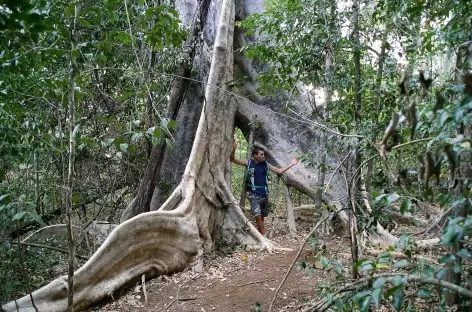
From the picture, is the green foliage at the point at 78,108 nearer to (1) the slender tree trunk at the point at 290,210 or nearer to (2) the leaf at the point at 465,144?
(2) the leaf at the point at 465,144

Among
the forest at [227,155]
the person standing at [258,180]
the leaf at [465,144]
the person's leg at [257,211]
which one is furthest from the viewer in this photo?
the person standing at [258,180]

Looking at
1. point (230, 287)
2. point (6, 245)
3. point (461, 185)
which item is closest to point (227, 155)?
point (230, 287)

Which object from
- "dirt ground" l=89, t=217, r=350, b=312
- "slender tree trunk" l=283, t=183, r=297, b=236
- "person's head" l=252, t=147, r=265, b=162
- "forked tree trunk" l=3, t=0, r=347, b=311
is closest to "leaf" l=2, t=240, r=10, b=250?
"forked tree trunk" l=3, t=0, r=347, b=311

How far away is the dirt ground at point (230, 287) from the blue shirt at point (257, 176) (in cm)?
128

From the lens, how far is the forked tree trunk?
13.2 ft

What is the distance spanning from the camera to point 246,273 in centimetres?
476

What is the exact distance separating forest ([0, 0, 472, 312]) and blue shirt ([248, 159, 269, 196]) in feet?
0.10

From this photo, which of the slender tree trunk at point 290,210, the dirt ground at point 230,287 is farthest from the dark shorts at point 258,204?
the dirt ground at point 230,287

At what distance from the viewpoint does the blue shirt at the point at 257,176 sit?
6.49 m

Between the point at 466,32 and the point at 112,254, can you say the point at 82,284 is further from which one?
the point at 466,32

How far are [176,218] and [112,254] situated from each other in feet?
3.23

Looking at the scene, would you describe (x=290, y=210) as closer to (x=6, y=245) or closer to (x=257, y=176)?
(x=257, y=176)

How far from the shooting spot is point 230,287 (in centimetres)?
439

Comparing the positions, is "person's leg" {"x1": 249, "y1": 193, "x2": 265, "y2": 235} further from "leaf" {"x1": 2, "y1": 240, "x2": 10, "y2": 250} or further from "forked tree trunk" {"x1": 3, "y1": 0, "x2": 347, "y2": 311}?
"leaf" {"x1": 2, "y1": 240, "x2": 10, "y2": 250}
